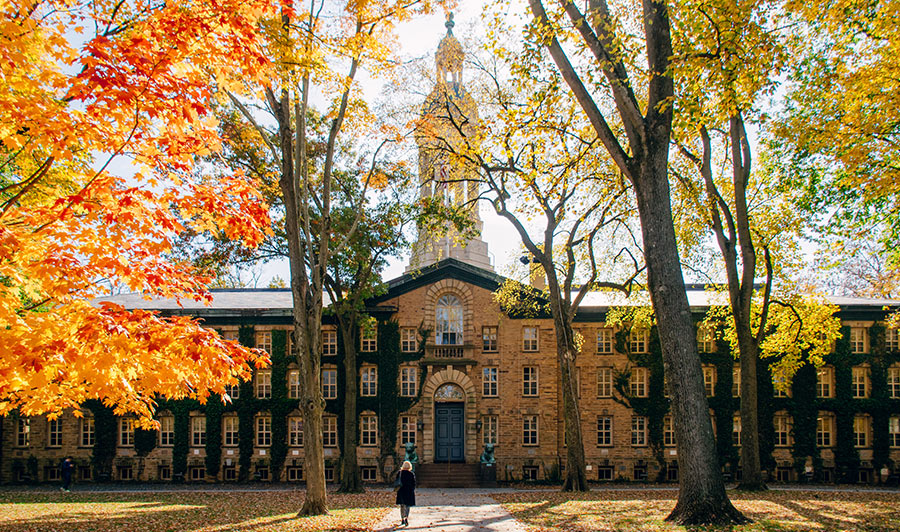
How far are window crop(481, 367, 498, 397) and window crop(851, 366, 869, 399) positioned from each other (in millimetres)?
17810

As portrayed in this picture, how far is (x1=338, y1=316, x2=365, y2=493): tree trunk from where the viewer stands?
27.5 meters

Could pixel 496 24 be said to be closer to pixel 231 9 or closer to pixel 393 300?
pixel 231 9

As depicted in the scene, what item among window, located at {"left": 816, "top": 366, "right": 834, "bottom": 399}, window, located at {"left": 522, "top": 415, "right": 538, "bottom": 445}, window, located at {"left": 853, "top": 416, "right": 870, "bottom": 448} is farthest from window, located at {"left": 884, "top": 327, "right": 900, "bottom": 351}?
window, located at {"left": 522, "top": 415, "right": 538, "bottom": 445}

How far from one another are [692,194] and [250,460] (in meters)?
25.0

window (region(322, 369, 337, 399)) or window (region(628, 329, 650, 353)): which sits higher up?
window (region(628, 329, 650, 353))

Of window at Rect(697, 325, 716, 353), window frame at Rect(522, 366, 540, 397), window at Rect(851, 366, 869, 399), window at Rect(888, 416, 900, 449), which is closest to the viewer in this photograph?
window at Rect(888, 416, 900, 449)

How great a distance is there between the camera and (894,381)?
33.2 meters

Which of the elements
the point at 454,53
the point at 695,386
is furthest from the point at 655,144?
the point at 454,53

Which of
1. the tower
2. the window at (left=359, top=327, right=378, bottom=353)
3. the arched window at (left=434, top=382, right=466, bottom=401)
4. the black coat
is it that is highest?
the tower

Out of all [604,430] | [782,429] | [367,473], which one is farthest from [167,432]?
[782,429]

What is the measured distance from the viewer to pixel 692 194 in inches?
798

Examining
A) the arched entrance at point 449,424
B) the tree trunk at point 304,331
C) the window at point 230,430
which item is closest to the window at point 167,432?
the window at point 230,430

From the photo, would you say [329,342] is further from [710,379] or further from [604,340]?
[710,379]

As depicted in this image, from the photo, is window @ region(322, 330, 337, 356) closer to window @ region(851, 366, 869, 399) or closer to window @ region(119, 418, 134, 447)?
window @ region(119, 418, 134, 447)
